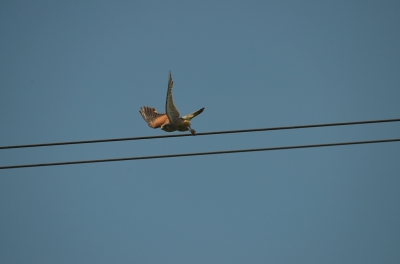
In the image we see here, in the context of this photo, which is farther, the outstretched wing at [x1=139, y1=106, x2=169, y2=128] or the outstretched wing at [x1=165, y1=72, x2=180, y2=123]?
the outstretched wing at [x1=139, y1=106, x2=169, y2=128]

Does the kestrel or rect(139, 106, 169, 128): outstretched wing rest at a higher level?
rect(139, 106, 169, 128): outstretched wing

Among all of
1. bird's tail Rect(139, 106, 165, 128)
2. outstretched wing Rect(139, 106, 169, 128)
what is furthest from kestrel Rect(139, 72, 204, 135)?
bird's tail Rect(139, 106, 165, 128)

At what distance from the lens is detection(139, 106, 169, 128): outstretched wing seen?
603 inches

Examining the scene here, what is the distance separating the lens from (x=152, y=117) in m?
15.9

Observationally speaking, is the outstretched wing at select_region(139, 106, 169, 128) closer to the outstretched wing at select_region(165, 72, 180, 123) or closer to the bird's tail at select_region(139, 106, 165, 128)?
the bird's tail at select_region(139, 106, 165, 128)

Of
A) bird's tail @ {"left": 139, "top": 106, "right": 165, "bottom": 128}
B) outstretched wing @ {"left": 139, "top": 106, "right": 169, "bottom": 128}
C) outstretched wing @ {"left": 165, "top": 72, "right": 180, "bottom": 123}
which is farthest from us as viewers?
bird's tail @ {"left": 139, "top": 106, "right": 165, "bottom": 128}

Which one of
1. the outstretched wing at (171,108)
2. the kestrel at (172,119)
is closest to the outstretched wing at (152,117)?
the kestrel at (172,119)

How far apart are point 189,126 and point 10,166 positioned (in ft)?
15.4

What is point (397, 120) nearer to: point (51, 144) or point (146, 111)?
point (51, 144)

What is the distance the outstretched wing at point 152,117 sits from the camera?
1531cm

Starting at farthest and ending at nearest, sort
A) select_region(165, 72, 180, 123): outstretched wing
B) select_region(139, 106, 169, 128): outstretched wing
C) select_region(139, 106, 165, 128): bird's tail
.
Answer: select_region(139, 106, 165, 128): bird's tail, select_region(139, 106, 169, 128): outstretched wing, select_region(165, 72, 180, 123): outstretched wing

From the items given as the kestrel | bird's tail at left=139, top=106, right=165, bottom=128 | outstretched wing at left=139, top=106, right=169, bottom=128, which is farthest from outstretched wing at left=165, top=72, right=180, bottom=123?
bird's tail at left=139, top=106, right=165, bottom=128

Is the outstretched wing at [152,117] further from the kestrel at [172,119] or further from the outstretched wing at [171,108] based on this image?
the outstretched wing at [171,108]

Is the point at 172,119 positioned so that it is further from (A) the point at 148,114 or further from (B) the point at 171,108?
(A) the point at 148,114
